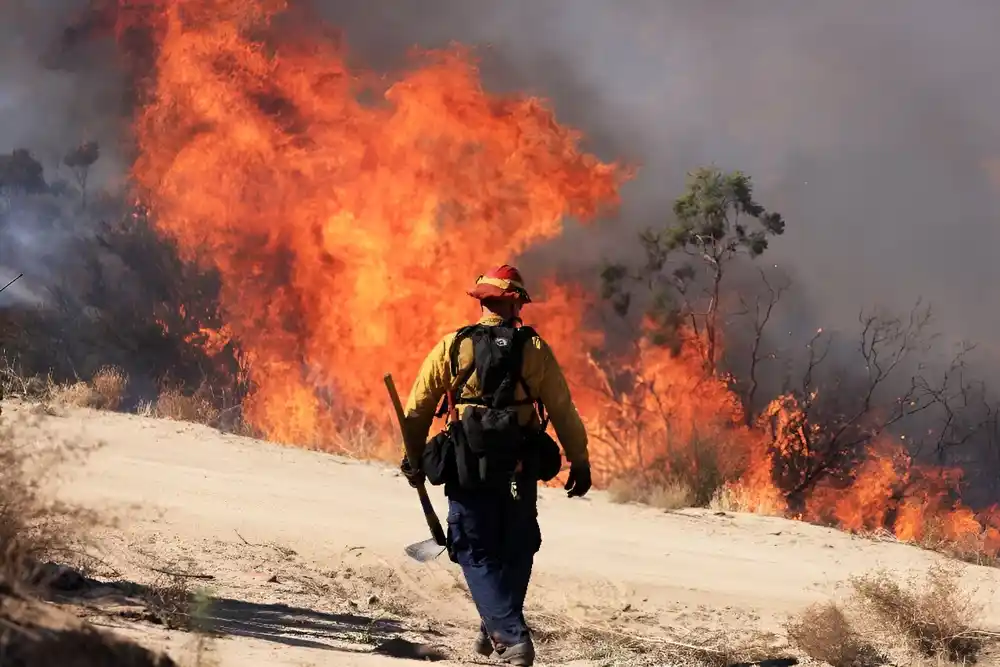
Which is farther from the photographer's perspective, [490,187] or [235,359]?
[235,359]

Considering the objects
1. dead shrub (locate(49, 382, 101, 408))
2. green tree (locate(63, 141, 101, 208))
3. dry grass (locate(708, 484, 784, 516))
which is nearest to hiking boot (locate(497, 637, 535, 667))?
dry grass (locate(708, 484, 784, 516))

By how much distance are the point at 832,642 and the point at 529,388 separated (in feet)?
7.86

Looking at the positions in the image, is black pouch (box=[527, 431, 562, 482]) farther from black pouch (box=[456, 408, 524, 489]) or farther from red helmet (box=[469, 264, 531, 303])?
red helmet (box=[469, 264, 531, 303])

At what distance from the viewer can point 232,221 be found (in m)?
19.2

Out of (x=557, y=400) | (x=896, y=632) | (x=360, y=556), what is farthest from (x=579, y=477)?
(x=360, y=556)

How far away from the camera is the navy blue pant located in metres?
5.33

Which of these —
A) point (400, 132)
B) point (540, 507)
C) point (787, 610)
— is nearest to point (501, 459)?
point (787, 610)

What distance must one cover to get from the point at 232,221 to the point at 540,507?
9405 millimetres

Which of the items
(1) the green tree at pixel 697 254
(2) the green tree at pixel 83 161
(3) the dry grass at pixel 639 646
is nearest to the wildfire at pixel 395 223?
(1) the green tree at pixel 697 254

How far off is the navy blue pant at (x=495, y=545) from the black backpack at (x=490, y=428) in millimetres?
121

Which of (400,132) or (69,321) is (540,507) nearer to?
(400,132)

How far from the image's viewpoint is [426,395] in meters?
5.45

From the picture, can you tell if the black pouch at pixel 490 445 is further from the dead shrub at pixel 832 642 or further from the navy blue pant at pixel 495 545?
the dead shrub at pixel 832 642

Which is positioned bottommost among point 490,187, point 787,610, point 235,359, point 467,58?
point 787,610
